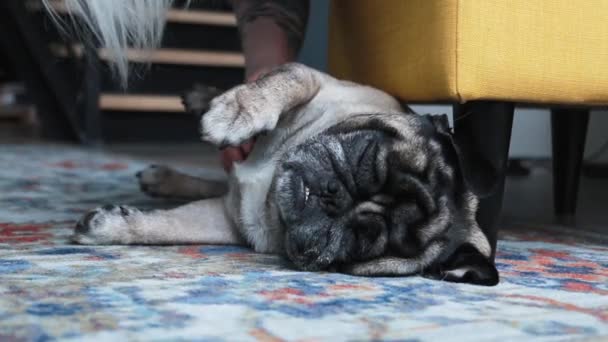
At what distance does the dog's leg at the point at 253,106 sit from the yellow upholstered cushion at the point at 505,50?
23cm

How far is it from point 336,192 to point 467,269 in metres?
0.25

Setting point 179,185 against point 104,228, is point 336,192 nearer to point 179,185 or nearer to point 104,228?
point 104,228

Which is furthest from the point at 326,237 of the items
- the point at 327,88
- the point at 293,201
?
the point at 327,88

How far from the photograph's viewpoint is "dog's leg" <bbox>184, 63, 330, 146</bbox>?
1.38 m

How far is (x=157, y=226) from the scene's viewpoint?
152 centimetres

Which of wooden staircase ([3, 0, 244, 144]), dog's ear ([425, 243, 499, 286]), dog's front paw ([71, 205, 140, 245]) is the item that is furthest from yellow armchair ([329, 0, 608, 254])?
wooden staircase ([3, 0, 244, 144])

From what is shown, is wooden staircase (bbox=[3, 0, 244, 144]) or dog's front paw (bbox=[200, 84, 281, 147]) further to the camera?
wooden staircase (bbox=[3, 0, 244, 144])

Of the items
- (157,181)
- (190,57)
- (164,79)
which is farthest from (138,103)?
(157,181)

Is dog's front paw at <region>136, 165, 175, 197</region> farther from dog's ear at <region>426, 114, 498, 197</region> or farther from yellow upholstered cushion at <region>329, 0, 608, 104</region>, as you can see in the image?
dog's ear at <region>426, 114, 498, 197</region>

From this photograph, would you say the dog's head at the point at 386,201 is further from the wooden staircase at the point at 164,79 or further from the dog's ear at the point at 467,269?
the wooden staircase at the point at 164,79

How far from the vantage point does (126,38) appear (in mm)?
1769

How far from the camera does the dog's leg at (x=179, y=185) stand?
211 centimetres

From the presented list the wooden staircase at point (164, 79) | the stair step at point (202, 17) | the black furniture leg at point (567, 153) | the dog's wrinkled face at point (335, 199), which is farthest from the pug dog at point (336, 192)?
the stair step at point (202, 17)

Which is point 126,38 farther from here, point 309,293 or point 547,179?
point 547,179
